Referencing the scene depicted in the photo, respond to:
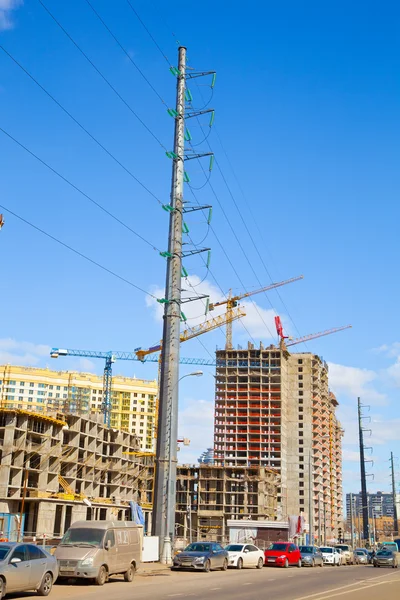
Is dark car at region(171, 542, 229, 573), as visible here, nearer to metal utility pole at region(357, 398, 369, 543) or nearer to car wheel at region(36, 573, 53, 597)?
car wheel at region(36, 573, 53, 597)

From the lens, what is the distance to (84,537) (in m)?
24.7

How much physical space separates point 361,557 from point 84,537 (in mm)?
48535

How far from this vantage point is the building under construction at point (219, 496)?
15612cm

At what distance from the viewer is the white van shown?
23641 mm

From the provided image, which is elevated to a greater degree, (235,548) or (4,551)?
(4,551)

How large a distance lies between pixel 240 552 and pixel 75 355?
515 feet

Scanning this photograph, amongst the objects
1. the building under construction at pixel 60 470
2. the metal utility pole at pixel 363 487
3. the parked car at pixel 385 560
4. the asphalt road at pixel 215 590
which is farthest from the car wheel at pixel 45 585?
the metal utility pole at pixel 363 487

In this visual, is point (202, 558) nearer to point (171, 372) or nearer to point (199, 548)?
point (199, 548)

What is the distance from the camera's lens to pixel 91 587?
2281 cm

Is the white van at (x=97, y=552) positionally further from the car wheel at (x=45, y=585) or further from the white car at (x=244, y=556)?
the white car at (x=244, y=556)

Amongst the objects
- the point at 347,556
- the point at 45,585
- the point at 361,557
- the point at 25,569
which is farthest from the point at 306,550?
the point at 25,569

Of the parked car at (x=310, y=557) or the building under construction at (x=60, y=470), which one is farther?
the building under construction at (x=60, y=470)

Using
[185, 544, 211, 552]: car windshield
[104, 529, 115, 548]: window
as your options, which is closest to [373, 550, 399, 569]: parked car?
[185, 544, 211, 552]: car windshield

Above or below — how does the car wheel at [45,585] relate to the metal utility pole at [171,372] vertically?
below
